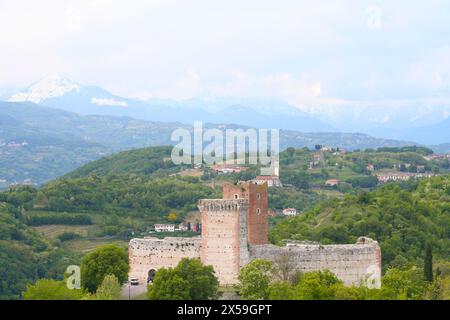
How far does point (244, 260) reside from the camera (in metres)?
71.2

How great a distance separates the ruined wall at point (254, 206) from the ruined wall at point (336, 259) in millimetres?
2387

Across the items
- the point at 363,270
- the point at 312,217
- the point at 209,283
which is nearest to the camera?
the point at 209,283

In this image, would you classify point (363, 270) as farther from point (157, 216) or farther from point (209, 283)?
point (157, 216)

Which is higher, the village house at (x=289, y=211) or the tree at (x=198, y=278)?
the tree at (x=198, y=278)

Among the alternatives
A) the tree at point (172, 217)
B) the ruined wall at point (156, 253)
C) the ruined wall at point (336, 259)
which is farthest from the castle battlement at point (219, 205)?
the tree at point (172, 217)

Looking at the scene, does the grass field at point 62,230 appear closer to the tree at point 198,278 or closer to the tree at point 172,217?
the tree at point 172,217

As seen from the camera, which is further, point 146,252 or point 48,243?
point 48,243

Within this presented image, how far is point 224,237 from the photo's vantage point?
2810 inches

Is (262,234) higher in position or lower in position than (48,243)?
higher

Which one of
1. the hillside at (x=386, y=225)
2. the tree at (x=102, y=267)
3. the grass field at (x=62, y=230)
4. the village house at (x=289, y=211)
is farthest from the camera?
the village house at (x=289, y=211)

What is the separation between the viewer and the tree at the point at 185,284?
6581 cm

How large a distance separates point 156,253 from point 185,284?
8423 millimetres

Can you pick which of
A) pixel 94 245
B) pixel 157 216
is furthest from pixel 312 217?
pixel 157 216
